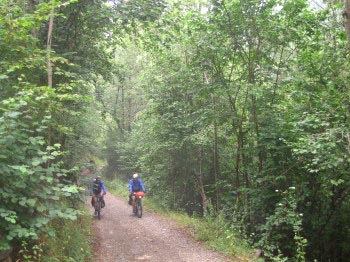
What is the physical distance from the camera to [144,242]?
9.78 m

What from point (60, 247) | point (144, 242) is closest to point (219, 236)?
point (144, 242)

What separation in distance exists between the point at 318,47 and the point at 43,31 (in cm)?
707

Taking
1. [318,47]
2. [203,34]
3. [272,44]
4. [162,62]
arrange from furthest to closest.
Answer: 1. [162,62]
2. [203,34]
3. [272,44]
4. [318,47]

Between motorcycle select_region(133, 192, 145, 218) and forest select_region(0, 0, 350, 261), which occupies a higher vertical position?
forest select_region(0, 0, 350, 261)

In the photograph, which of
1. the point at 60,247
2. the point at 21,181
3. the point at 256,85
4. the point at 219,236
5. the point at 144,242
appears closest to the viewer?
the point at 21,181

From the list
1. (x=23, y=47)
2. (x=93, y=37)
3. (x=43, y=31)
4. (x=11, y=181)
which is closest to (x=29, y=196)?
(x=11, y=181)

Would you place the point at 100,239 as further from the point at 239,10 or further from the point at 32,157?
the point at 239,10

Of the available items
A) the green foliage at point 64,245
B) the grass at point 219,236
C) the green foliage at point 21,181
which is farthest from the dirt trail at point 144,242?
the green foliage at point 21,181

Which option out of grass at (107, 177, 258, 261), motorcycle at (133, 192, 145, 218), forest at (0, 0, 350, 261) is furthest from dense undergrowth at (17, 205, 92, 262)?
motorcycle at (133, 192, 145, 218)

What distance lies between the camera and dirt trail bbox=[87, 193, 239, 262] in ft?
27.2

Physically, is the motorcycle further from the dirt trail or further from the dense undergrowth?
the dense undergrowth

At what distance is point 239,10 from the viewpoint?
360 inches

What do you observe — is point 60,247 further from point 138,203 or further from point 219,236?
point 138,203

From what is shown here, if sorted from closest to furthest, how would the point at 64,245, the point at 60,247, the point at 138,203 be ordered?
the point at 60,247 < the point at 64,245 < the point at 138,203
